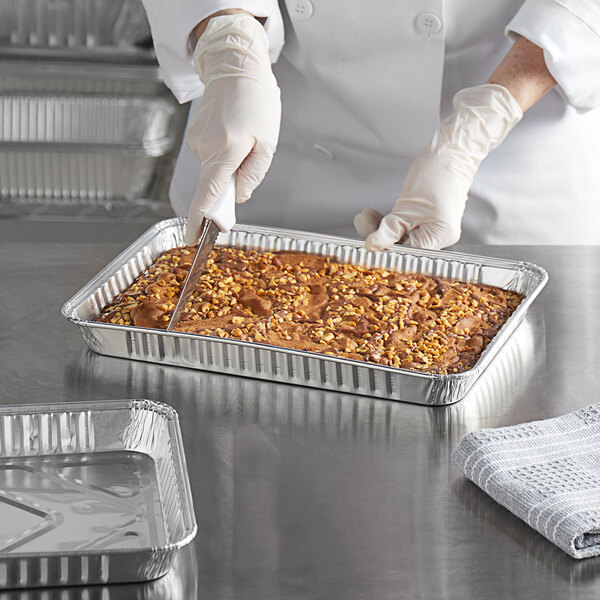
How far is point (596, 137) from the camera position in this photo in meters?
1.87

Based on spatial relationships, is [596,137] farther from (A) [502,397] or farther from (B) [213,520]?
(B) [213,520]

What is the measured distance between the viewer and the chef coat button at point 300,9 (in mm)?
1680

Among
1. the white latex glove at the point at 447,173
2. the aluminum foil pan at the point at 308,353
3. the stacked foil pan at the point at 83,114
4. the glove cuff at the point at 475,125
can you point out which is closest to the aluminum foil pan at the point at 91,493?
the aluminum foil pan at the point at 308,353

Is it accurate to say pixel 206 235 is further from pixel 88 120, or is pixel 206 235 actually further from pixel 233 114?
pixel 88 120

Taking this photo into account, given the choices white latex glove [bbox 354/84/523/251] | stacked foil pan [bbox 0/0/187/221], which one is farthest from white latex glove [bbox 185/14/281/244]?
stacked foil pan [bbox 0/0/187/221]

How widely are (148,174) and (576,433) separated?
2262mm

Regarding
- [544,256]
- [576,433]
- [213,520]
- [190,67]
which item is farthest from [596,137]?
[213,520]

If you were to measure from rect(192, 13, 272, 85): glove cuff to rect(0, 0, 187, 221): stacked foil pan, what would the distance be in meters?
1.44

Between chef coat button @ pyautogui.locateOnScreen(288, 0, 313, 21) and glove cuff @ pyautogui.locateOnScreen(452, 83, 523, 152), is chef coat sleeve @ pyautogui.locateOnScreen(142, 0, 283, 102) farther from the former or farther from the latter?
glove cuff @ pyautogui.locateOnScreen(452, 83, 523, 152)

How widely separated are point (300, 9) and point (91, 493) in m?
1.04

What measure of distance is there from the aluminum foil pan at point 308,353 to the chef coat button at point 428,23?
0.42m

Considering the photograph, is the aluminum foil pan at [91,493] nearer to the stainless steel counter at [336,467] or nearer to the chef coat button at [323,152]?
the stainless steel counter at [336,467]

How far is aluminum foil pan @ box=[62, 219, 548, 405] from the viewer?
1186mm

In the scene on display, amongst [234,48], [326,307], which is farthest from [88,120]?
[326,307]
